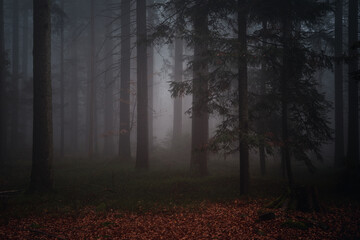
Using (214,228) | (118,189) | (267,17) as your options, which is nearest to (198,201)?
(214,228)

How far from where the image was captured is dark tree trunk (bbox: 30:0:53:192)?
9445 millimetres

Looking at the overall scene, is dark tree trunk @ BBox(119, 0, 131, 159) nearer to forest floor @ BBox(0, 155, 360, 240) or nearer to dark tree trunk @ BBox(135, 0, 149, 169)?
dark tree trunk @ BBox(135, 0, 149, 169)

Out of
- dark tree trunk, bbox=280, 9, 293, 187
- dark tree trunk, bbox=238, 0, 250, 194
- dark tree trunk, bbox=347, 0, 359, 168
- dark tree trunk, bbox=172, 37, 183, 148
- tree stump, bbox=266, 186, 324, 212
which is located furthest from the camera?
dark tree trunk, bbox=172, 37, 183, 148

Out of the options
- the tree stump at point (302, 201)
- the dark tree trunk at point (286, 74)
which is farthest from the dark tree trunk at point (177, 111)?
the tree stump at point (302, 201)

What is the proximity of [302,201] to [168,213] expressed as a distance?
162 inches

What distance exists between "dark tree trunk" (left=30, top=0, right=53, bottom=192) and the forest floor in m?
0.82

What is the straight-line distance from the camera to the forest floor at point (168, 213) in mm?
5914

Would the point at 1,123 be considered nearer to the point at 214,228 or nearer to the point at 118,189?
the point at 118,189

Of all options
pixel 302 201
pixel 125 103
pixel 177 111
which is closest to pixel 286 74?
pixel 302 201

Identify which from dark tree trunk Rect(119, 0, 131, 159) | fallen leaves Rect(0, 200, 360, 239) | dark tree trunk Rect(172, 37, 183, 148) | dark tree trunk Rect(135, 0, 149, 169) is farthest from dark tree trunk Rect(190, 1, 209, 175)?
dark tree trunk Rect(172, 37, 183, 148)

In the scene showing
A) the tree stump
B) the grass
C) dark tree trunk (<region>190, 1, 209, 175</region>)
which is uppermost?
dark tree trunk (<region>190, 1, 209, 175</region>)

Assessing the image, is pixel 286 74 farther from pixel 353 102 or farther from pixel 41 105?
pixel 41 105

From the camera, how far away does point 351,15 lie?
14.5 meters

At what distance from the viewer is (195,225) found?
6.52 metres
